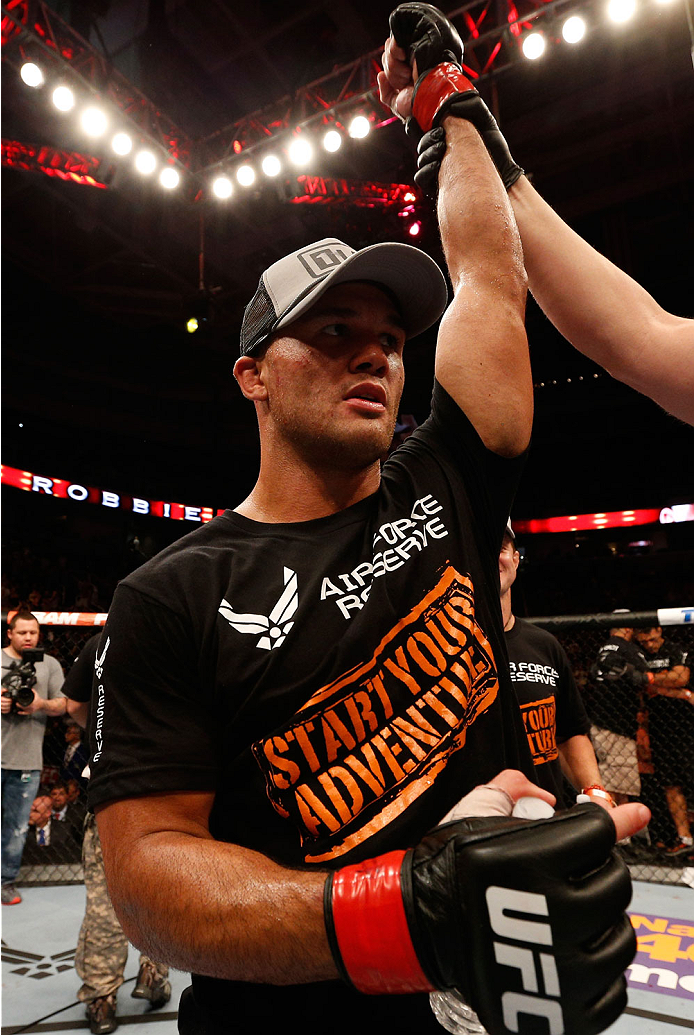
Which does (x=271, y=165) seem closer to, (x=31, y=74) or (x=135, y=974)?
(x=31, y=74)

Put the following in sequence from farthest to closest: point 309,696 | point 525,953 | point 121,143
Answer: point 121,143 < point 309,696 < point 525,953

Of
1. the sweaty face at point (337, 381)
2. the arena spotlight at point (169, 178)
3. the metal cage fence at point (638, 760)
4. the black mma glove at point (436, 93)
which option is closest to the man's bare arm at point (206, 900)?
the sweaty face at point (337, 381)

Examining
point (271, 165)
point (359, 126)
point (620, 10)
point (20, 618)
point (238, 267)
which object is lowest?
point (20, 618)

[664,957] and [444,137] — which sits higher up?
[444,137]

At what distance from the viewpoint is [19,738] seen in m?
4.36

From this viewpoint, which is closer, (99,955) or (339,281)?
(339,281)

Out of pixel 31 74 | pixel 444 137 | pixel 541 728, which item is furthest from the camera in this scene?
pixel 31 74

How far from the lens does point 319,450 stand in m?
1.22

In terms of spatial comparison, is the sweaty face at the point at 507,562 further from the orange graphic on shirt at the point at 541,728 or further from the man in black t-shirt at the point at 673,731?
the man in black t-shirt at the point at 673,731

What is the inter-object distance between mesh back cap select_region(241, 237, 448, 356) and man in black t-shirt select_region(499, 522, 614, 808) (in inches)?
63.6

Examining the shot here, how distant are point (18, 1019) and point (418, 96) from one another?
3.68 m

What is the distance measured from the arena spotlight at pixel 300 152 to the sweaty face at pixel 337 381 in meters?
6.40

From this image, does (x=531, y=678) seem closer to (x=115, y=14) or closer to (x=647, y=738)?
(x=647, y=738)

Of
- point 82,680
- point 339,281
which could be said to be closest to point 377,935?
point 339,281
